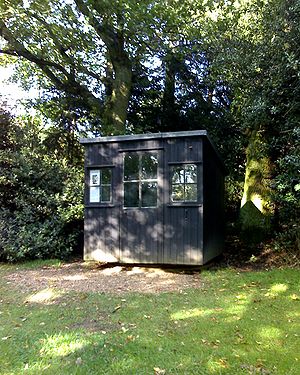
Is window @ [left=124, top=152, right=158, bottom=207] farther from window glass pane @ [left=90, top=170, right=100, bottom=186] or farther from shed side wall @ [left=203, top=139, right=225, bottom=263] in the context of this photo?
shed side wall @ [left=203, top=139, right=225, bottom=263]

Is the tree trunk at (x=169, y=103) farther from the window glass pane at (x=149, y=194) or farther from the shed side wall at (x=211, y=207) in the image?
the window glass pane at (x=149, y=194)

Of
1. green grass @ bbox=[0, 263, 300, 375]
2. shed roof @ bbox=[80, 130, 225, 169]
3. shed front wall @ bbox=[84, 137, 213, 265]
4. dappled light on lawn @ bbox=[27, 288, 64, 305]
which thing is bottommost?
dappled light on lawn @ bbox=[27, 288, 64, 305]

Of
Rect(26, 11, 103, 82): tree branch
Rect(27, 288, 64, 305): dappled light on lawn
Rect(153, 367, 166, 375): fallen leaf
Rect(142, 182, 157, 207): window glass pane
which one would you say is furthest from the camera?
Rect(26, 11, 103, 82): tree branch

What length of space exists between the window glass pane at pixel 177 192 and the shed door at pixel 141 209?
292mm

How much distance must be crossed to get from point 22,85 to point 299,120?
11.4 meters

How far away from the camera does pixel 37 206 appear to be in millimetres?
9016

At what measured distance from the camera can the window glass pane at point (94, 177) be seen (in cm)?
757

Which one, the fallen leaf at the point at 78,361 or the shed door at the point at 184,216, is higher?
the shed door at the point at 184,216

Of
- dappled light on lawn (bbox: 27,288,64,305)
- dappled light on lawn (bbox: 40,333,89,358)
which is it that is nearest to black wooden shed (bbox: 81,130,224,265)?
dappled light on lawn (bbox: 27,288,64,305)

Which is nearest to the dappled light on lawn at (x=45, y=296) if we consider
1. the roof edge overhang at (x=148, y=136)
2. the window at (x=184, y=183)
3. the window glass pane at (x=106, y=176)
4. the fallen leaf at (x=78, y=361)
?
the fallen leaf at (x=78, y=361)

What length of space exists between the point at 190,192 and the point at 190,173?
1.27 ft

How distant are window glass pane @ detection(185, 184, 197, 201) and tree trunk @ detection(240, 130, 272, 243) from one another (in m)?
3.58

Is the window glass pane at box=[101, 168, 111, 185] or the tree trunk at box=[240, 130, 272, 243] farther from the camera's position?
the tree trunk at box=[240, 130, 272, 243]

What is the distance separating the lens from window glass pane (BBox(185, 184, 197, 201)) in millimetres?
6742
